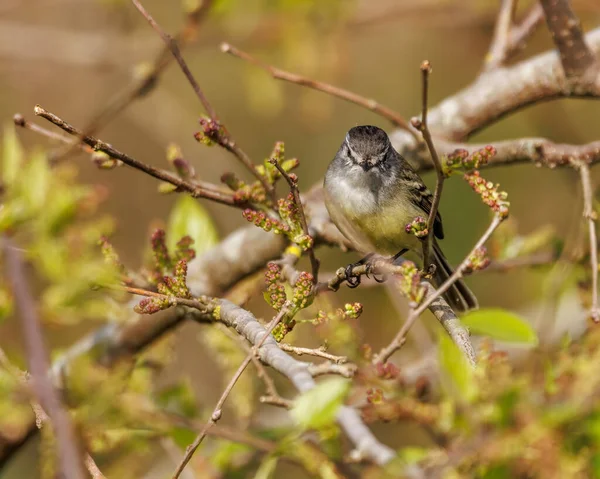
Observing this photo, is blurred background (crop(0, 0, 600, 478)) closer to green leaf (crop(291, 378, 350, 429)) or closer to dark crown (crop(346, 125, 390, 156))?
dark crown (crop(346, 125, 390, 156))

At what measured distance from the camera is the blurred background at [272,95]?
504cm

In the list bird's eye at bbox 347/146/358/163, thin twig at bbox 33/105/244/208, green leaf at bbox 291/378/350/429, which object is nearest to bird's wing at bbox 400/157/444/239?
bird's eye at bbox 347/146/358/163

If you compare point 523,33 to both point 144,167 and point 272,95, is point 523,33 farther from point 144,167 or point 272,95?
point 144,167

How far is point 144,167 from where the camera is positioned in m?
2.58

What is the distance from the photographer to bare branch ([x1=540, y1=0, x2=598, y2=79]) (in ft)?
11.5

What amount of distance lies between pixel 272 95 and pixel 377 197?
4.22ft

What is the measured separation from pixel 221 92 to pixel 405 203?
5.94 metres

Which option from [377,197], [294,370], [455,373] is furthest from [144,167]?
[377,197]

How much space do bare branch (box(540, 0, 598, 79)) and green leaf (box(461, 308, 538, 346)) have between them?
7.49 ft

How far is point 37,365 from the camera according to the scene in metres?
1.25

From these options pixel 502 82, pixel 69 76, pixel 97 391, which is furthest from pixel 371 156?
pixel 69 76

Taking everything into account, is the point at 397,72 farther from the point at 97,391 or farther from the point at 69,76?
the point at 97,391

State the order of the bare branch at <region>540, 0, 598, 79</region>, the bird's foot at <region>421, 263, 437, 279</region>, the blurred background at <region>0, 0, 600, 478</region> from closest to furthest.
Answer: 1. the bird's foot at <region>421, 263, 437, 279</region>
2. the bare branch at <region>540, 0, 598, 79</region>
3. the blurred background at <region>0, 0, 600, 478</region>

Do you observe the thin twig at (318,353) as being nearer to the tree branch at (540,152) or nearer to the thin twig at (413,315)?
the thin twig at (413,315)
